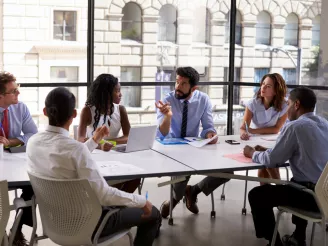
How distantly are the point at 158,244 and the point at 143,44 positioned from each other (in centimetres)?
481

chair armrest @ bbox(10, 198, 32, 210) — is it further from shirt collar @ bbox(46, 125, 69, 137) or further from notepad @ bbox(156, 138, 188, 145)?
notepad @ bbox(156, 138, 188, 145)

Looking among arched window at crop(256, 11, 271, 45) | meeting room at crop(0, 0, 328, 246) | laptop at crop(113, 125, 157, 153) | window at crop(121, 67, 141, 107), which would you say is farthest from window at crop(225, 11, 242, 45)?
laptop at crop(113, 125, 157, 153)

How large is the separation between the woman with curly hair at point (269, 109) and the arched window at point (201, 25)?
3.05m

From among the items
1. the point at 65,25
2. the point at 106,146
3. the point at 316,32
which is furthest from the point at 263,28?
the point at 106,146

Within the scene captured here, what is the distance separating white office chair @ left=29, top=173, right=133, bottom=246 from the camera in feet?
10.8

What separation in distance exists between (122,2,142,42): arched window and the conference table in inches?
170

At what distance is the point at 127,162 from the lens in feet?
13.6

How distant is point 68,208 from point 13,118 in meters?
1.50

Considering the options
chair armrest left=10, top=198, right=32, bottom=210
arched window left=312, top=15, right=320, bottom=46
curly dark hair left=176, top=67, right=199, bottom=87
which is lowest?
chair armrest left=10, top=198, right=32, bottom=210

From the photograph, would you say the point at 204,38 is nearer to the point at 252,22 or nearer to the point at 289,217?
the point at 252,22

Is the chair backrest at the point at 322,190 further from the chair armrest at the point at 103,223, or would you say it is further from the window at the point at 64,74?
the window at the point at 64,74

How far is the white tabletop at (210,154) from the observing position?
4125 millimetres

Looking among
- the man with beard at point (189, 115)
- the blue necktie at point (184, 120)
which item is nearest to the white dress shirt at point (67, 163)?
the man with beard at point (189, 115)

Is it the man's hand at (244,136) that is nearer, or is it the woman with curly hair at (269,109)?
the man's hand at (244,136)
